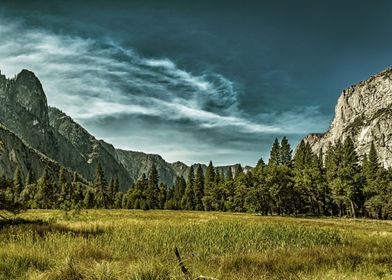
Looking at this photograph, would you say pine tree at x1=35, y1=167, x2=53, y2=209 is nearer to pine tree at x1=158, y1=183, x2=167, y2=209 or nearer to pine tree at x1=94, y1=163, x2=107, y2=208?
pine tree at x1=94, y1=163, x2=107, y2=208

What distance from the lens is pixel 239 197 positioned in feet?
293

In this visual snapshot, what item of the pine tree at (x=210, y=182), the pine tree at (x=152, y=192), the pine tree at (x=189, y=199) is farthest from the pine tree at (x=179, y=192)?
the pine tree at (x=210, y=182)

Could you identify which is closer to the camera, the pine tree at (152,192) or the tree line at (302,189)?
the tree line at (302,189)

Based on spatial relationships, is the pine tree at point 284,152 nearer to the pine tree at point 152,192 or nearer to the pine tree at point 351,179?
the pine tree at point 351,179

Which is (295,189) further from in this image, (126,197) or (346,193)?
(126,197)

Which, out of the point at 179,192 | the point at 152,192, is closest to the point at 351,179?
the point at 179,192

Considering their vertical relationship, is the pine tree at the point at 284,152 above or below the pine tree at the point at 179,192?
above

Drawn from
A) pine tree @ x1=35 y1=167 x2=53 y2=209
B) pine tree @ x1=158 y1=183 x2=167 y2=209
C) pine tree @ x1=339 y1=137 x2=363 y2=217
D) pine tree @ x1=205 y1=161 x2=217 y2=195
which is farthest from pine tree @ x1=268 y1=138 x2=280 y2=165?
pine tree @ x1=35 y1=167 x2=53 y2=209

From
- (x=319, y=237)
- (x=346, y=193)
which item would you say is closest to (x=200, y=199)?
(x=346, y=193)

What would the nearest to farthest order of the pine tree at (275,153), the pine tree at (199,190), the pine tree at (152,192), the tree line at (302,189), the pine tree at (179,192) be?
the tree line at (302,189) < the pine tree at (275,153) < the pine tree at (199,190) < the pine tree at (179,192) < the pine tree at (152,192)

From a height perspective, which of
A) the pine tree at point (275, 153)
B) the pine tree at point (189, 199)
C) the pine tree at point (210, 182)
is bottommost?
the pine tree at point (189, 199)

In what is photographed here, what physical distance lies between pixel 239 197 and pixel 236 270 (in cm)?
8148

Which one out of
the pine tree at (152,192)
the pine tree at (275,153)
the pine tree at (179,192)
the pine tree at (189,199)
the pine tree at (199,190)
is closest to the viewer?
the pine tree at (275,153)

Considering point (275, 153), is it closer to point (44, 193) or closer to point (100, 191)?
point (100, 191)
